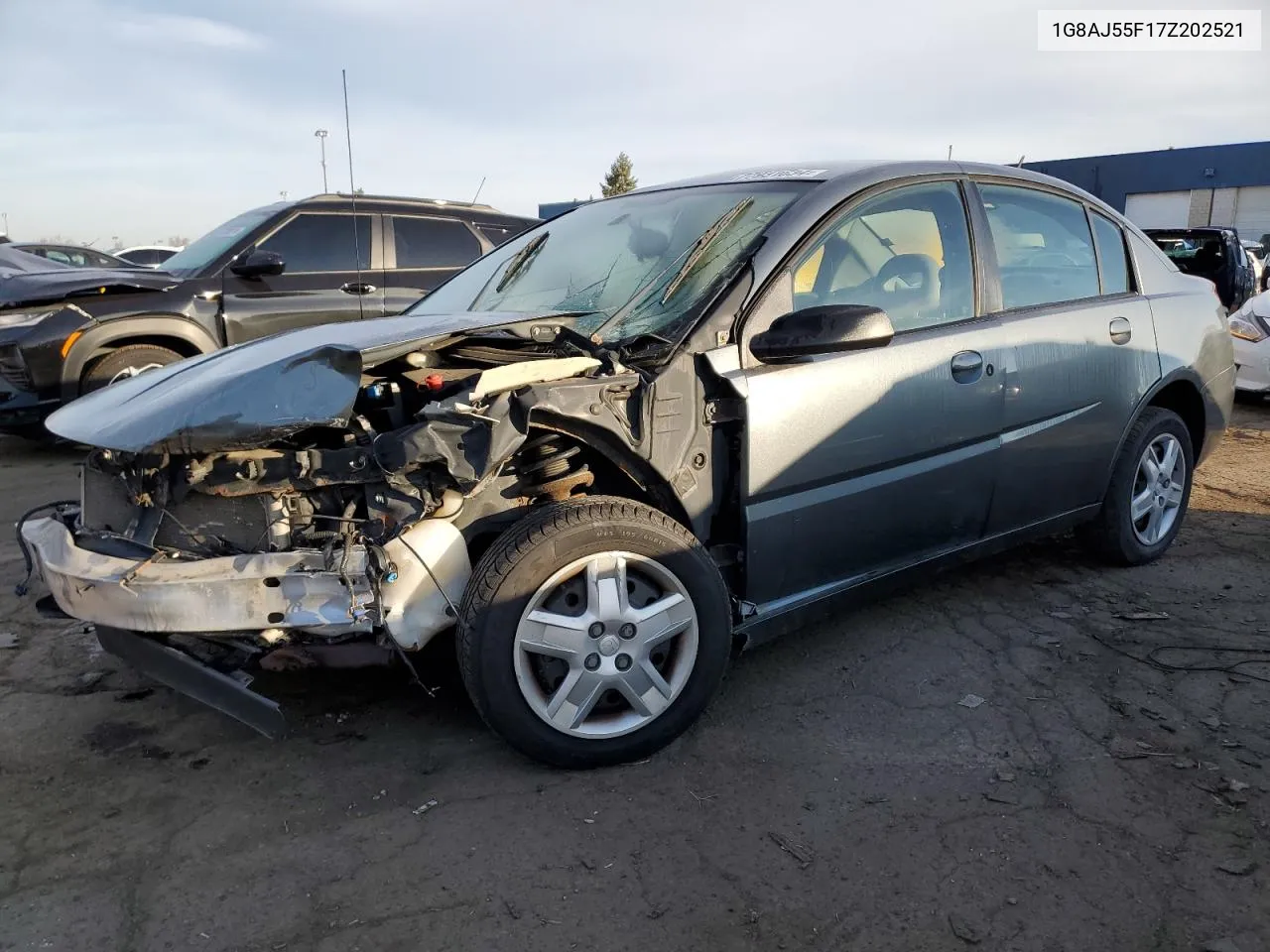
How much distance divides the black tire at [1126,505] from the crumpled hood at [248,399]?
2815 mm

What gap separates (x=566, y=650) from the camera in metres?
2.75

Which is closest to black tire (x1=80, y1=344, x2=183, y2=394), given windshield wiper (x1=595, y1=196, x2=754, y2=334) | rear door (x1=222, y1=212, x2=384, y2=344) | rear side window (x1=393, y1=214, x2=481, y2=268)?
rear door (x1=222, y1=212, x2=384, y2=344)

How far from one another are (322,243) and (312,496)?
5.38m

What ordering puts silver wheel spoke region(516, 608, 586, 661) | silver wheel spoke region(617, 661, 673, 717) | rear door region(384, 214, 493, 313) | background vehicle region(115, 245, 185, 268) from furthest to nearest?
1. background vehicle region(115, 245, 185, 268)
2. rear door region(384, 214, 493, 313)
3. silver wheel spoke region(617, 661, 673, 717)
4. silver wheel spoke region(516, 608, 586, 661)

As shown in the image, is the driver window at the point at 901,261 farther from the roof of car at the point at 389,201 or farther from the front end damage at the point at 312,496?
the roof of car at the point at 389,201

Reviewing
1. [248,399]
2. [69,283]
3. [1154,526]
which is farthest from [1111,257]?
[69,283]

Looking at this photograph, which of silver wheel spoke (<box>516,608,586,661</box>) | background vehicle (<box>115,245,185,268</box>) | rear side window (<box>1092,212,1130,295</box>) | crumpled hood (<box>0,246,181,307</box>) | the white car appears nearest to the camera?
silver wheel spoke (<box>516,608,586,661</box>)

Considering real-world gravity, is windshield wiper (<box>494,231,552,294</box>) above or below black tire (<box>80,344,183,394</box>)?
above

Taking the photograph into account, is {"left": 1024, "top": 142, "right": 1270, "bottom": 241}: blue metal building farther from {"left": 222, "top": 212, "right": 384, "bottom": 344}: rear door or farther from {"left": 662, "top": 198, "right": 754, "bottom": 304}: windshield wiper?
{"left": 662, "top": 198, "right": 754, "bottom": 304}: windshield wiper

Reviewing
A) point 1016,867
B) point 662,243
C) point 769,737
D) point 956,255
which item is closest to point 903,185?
point 956,255

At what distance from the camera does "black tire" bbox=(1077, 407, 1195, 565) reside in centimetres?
427

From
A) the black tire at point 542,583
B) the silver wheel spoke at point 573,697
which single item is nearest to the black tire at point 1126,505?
the black tire at point 542,583

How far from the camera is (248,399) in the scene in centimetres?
265

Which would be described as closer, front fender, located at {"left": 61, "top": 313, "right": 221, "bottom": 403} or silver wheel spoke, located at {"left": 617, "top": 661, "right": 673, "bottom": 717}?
silver wheel spoke, located at {"left": 617, "top": 661, "right": 673, "bottom": 717}
